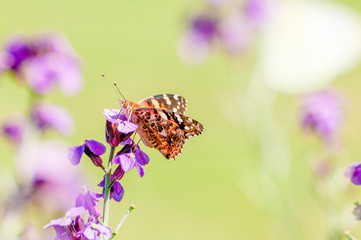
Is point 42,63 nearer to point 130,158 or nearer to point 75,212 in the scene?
point 130,158

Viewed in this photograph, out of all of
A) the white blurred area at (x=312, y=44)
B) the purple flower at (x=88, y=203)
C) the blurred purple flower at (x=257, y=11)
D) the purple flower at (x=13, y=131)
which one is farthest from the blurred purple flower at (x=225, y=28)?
the white blurred area at (x=312, y=44)

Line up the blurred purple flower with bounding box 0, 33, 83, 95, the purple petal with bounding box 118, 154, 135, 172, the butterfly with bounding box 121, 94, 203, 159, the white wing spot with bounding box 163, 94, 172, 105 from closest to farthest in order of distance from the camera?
the purple petal with bounding box 118, 154, 135, 172, the butterfly with bounding box 121, 94, 203, 159, the white wing spot with bounding box 163, 94, 172, 105, the blurred purple flower with bounding box 0, 33, 83, 95

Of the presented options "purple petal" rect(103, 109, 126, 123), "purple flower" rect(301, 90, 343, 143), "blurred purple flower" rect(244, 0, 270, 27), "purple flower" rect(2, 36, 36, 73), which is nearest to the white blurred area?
"blurred purple flower" rect(244, 0, 270, 27)

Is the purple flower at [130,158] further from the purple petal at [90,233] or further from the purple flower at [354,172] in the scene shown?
the purple flower at [354,172]

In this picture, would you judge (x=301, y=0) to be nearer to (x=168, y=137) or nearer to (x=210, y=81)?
(x=210, y=81)

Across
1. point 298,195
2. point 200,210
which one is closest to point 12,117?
point 298,195

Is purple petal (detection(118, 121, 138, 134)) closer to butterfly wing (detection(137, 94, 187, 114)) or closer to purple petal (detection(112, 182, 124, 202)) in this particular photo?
purple petal (detection(112, 182, 124, 202))
